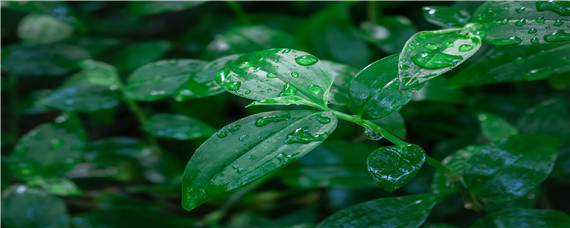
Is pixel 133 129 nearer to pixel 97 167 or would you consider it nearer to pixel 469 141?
pixel 97 167

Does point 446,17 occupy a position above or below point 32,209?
above

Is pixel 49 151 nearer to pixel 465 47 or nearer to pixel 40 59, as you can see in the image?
pixel 40 59

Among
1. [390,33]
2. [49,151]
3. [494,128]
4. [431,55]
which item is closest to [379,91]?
[431,55]

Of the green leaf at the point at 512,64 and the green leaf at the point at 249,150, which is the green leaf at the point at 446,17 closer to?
the green leaf at the point at 512,64

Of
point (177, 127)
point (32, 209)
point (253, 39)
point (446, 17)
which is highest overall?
point (446, 17)

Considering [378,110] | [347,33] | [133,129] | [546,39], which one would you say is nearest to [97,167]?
[133,129]

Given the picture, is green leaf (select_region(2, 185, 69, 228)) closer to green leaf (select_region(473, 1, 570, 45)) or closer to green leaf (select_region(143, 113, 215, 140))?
green leaf (select_region(143, 113, 215, 140))
